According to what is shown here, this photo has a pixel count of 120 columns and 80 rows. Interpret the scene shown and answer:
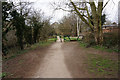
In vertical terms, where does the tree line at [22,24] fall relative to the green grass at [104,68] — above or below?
above

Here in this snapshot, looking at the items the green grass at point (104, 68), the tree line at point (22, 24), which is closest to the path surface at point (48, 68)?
the green grass at point (104, 68)

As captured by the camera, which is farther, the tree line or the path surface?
the tree line

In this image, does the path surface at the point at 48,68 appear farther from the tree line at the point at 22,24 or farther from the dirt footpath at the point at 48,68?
the tree line at the point at 22,24

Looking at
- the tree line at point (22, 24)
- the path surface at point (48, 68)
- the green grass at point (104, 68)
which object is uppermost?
the tree line at point (22, 24)

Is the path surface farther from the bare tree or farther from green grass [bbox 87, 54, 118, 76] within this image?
the bare tree

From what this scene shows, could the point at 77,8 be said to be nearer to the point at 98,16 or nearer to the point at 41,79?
the point at 98,16

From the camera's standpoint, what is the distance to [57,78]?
4.11 meters

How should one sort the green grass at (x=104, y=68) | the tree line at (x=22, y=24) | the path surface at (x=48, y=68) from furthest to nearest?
the tree line at (x=22, y=24), the path surface at (x=48, y=68), the green grass at (x=104, y=68)

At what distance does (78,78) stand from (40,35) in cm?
2064

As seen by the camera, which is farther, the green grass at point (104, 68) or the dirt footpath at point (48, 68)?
the dirt footpath at point (48, 68)

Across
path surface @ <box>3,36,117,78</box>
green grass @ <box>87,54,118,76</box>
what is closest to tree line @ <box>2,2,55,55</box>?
→ path surface @ <box>3,36,117,78</box>

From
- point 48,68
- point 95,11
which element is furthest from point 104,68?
point 95,11

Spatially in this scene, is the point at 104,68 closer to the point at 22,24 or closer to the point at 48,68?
the point at 48,68

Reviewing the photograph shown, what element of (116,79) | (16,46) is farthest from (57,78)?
(16,46)
